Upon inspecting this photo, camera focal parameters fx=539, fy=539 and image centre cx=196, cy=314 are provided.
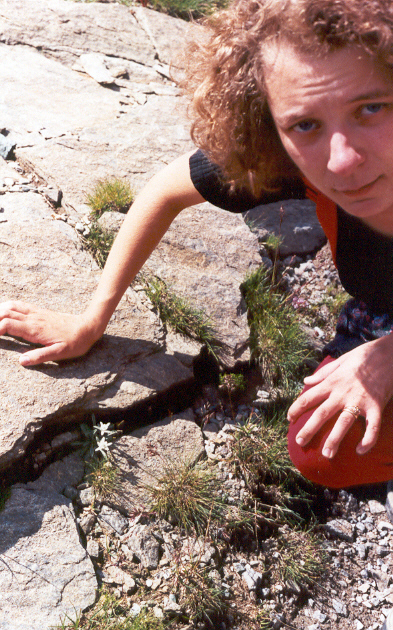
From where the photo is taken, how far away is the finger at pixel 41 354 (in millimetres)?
2580

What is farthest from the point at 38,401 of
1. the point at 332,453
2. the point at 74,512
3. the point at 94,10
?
the point at 94,10

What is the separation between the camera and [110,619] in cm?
226

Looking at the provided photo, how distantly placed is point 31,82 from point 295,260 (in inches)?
104

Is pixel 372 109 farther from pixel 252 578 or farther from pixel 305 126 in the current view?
pixel 252 578

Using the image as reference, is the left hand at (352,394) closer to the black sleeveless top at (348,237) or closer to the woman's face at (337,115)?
the black sleeveless top at (348,237)

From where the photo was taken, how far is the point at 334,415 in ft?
7.72

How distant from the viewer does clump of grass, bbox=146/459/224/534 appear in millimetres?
2635

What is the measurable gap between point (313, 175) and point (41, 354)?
1.49 meters

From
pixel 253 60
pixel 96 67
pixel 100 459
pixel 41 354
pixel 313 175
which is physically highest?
pixel 253 60

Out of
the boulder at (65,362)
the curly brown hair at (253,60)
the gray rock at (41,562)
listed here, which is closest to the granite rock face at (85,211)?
the boulder at (65,362)

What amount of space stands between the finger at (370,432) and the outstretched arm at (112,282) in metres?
1.26

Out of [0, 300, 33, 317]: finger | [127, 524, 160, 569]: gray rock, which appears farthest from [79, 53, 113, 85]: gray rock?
[127, 524, 160, 569]: gray rock

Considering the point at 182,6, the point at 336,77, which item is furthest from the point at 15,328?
the point at 182,6

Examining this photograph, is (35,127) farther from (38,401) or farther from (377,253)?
(377,253)
